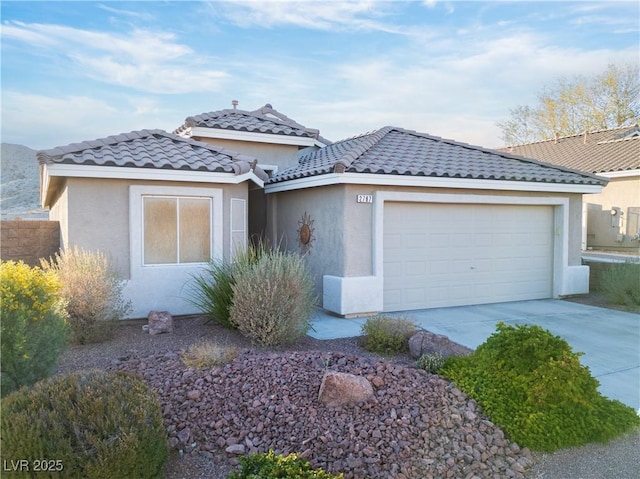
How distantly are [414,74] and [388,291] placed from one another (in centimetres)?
629

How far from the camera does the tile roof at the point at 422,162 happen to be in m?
10.7

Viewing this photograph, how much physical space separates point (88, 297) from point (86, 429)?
4.56m

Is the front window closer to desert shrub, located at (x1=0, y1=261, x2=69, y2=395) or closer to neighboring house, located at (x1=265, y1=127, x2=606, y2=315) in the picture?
neighboring house, located at (x1=265, y1=127, x2=606, y2=315)

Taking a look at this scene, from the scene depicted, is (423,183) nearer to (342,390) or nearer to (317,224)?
(317,224)

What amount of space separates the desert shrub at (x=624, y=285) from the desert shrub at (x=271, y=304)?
8.44m

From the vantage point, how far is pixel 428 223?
11.5 metres

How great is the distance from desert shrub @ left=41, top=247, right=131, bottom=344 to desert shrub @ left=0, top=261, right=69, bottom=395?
7.24ft

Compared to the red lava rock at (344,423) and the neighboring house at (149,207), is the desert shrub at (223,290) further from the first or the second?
the red lava rock at (344,423)

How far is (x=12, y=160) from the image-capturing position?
2397 inches

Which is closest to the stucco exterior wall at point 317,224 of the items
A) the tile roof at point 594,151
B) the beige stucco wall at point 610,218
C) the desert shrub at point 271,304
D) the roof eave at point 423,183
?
the roof eave at point 423,183

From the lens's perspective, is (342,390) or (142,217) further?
(142,217)

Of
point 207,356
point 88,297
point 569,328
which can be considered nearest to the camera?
point 207,356

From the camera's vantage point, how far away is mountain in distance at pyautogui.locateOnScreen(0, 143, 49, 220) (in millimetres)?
44250

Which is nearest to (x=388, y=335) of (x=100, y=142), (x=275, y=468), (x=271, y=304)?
(x=271, y=304)
